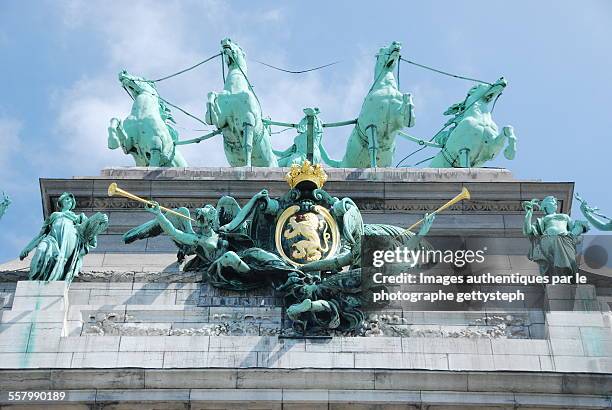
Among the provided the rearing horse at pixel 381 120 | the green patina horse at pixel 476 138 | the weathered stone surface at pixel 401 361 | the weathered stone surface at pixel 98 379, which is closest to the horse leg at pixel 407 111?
the rearing horse at pixel 381 120

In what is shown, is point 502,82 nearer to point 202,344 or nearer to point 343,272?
point 343,272

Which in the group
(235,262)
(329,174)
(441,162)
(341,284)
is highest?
(441,162)

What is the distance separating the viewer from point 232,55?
3509 cm

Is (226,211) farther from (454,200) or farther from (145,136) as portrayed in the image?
(145,136)

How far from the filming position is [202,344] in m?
22.3

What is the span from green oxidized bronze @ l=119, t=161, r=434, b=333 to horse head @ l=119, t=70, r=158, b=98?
28.9ft

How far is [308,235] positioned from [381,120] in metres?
9.03

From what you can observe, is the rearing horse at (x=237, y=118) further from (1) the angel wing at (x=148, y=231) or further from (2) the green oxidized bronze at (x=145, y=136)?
(1) the angel wing at (x=148, y=231)

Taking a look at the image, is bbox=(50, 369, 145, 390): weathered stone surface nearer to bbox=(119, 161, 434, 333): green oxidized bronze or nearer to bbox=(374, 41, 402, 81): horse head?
bbox=(119, 161, 434, 333): green oxidized bronze

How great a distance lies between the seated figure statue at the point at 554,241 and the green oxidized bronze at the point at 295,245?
1920mm

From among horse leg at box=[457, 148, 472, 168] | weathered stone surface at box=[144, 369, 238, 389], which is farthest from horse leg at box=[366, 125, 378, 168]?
weathered stone surface at box=[144, 369, 238, 389]

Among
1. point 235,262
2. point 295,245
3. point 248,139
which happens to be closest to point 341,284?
point 295,245

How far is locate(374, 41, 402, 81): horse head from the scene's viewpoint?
3409 cm

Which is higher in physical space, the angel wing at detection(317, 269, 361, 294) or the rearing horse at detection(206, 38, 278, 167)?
the rearing horse at detection(206, 38, 278, 167)
